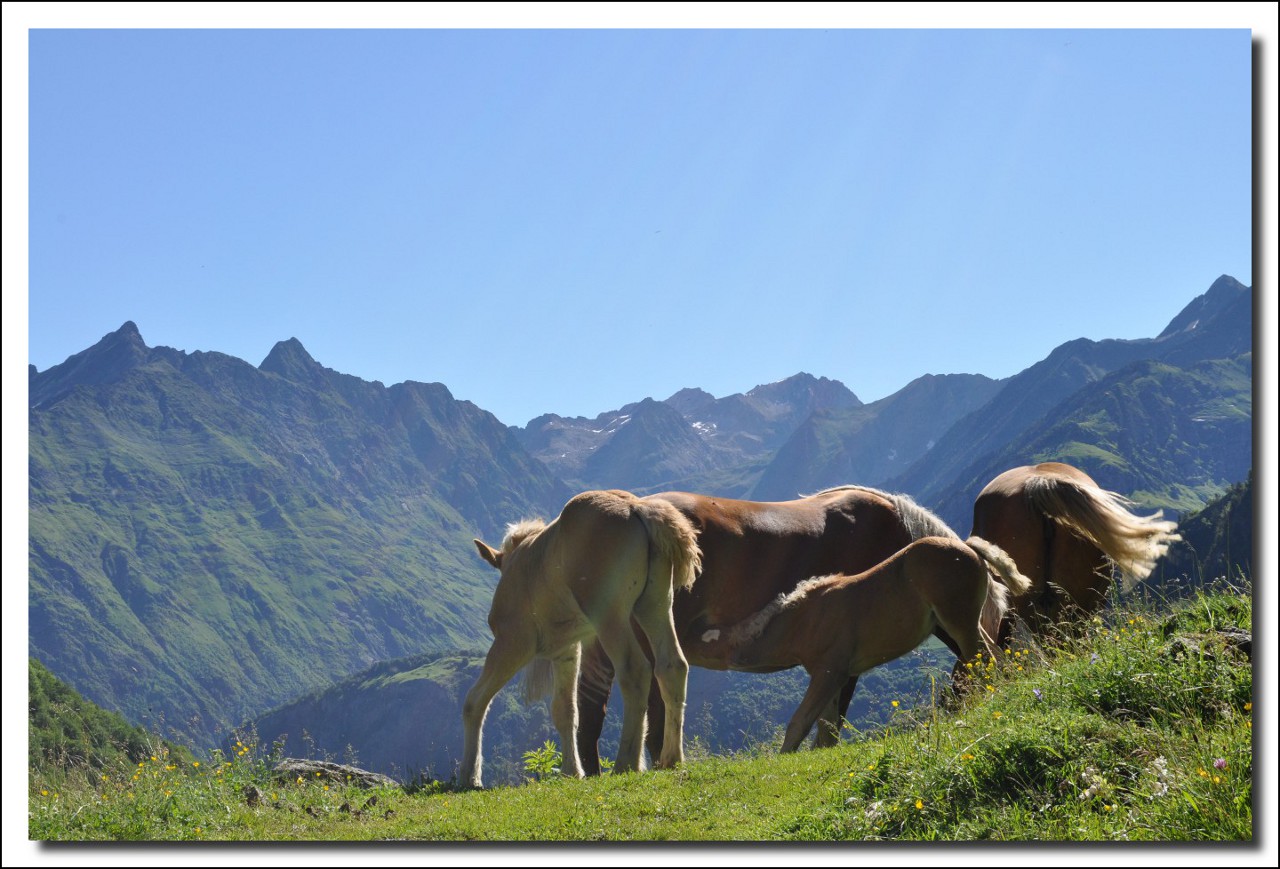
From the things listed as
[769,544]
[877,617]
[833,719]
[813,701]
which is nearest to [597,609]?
[813,701]

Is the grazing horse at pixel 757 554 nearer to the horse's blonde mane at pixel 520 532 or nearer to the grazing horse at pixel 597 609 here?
the grazing horse at pixel 597 609

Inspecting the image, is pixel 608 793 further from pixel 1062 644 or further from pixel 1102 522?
pixel 1102 522

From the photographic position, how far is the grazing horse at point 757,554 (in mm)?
11969

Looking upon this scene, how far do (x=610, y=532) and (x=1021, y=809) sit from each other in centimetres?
462

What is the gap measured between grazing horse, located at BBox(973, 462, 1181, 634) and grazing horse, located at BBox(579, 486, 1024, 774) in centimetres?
75

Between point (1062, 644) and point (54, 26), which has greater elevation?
point (54, 26)

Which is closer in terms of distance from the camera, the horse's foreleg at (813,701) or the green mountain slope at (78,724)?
the horse's foreleg at (813,701)

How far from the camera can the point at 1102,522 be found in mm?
11945

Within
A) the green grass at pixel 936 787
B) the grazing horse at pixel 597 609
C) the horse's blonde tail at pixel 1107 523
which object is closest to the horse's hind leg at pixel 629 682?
the grazing horse at pixel 597 609

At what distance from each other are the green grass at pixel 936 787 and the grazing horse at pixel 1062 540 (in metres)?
2.12

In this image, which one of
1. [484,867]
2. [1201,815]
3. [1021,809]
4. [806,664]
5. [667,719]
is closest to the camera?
[1201,815]

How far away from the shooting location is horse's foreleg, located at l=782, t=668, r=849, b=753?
10.7 m

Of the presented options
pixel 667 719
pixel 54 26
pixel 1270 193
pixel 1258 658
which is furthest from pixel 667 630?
pixel 54 26

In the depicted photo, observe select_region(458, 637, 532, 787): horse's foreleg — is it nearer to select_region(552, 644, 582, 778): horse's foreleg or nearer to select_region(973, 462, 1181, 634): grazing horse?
select_region(552, 644, 582, 778): horse's foreleg
